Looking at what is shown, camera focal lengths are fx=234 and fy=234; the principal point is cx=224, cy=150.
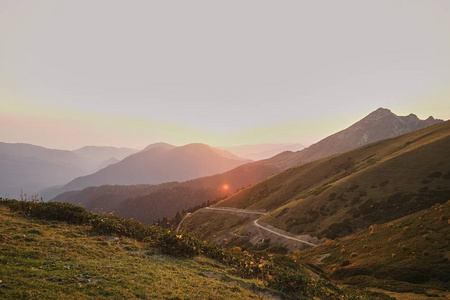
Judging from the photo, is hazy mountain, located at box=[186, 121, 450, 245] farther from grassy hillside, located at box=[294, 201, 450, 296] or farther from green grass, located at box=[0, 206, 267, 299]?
green grass, located at box=[0, 206, 267, 299]

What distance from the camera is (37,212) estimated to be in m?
25.0

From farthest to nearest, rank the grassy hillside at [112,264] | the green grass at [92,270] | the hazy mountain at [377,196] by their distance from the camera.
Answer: the hazy mountain at [377,196]
the grassy hillside at [112,264]
the green grass at [92,270]

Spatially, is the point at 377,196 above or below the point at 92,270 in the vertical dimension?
below

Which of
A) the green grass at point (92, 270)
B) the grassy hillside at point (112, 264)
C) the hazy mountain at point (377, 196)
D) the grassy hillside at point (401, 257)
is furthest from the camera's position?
the hazy mountain at point (377, 196)

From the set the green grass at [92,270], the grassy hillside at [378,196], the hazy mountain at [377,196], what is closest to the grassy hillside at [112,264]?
the green grass at [92,270]

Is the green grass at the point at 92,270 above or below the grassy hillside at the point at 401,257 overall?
above

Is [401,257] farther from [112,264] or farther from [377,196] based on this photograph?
[112,264]

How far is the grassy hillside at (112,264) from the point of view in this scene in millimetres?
13188

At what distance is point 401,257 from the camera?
126 feet

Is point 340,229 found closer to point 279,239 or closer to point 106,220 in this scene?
point 279,239

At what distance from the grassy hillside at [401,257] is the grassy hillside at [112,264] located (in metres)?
16.9

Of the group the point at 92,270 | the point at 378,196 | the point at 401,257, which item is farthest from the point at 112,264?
the point at 378,196

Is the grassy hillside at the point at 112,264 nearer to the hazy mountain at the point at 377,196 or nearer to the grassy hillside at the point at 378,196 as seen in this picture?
the hazy mountain at the point at 377,196

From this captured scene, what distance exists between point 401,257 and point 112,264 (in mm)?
43641
